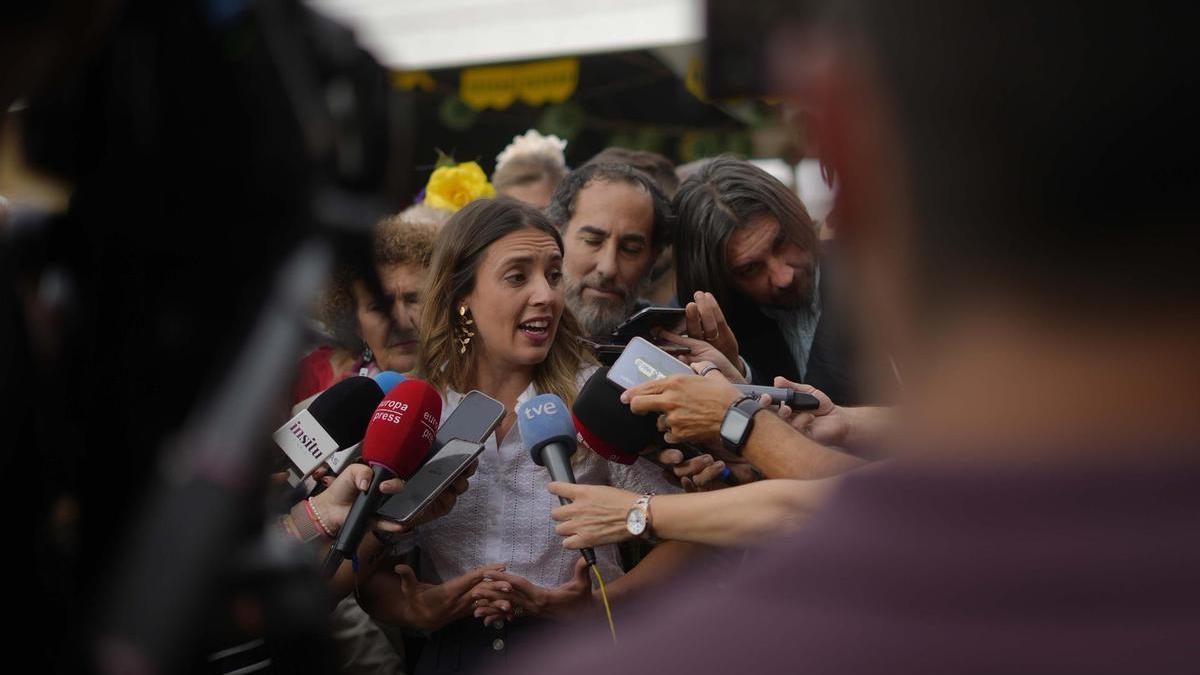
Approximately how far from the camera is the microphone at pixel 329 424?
2.55m

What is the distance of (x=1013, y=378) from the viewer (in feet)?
1.97

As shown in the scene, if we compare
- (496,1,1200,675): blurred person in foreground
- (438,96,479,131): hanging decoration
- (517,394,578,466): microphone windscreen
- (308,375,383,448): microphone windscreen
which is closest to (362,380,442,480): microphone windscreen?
(308,375,383,448): microphone windscreen

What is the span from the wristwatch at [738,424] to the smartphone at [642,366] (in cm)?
17

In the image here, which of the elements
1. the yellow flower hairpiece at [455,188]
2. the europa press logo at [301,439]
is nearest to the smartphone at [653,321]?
the europa press logo at [301,439]

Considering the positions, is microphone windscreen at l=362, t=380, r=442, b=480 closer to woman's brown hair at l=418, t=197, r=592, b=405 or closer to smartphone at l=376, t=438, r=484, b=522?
smartphone at l=376, t=438, r=484, b=522

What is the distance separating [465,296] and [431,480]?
20.2 inches

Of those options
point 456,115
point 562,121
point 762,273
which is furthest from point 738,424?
point 456,115

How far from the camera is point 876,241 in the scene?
71cm

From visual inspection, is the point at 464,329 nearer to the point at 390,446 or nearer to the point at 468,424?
the point at 468,424

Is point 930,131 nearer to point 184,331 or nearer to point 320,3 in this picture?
point 184,331

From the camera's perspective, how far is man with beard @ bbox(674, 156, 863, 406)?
8.61 ft

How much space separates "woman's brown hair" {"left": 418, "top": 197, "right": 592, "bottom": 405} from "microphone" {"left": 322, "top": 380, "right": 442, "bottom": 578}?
0.91ft

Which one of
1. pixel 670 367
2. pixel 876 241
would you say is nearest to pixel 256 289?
pixel 670 367

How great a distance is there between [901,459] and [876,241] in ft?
0.53
